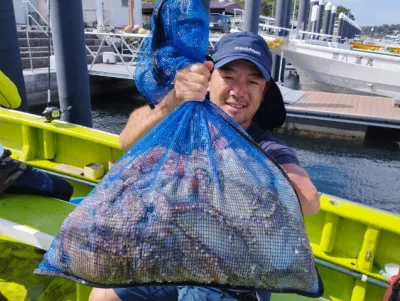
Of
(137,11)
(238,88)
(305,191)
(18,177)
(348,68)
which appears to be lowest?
(348,68)

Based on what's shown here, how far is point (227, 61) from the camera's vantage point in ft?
5.42

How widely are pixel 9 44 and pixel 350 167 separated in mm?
7435

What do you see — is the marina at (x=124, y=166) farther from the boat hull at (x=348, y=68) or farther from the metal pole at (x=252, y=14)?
the boat hull at (x=348, y=68)

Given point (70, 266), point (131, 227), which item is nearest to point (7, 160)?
point (70, 266)

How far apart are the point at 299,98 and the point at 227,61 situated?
10611 mm

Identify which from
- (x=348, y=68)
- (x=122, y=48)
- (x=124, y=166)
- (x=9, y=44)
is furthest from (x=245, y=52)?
(x=348, y=68)

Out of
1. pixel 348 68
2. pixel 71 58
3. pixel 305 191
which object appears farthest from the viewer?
pixel 348 68

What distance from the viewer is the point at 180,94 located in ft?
4.50

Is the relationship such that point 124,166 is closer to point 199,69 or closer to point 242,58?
point 199,69

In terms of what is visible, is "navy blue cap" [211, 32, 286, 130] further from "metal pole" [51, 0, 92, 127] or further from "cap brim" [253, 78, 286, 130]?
"metal pole" [51, 0, 92, 127]

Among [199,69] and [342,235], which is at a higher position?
[199,69]

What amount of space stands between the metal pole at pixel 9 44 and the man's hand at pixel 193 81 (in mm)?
4831

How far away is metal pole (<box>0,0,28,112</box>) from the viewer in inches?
208

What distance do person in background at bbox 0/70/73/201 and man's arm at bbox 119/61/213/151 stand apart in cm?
142
